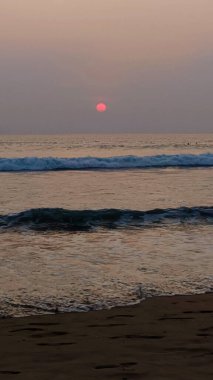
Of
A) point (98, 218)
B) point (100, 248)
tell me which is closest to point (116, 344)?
point (100, 248)

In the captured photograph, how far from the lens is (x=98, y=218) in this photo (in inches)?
507

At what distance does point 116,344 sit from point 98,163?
3268 centimetres

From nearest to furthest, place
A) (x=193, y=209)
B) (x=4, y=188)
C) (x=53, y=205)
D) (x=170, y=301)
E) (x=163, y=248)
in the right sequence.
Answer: (x=170, y=301) < (x=163, y=248) < (x=193, y=209) < (x=53, y=205) < (x=4, y=188)

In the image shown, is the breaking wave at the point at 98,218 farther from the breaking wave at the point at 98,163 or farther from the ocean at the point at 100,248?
the breaking wave at the point at 98,163

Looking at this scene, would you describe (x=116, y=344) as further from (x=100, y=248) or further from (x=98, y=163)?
(x=98, y=163)

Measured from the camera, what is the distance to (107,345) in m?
4.54

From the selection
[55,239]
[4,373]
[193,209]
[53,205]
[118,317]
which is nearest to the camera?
[4,373]

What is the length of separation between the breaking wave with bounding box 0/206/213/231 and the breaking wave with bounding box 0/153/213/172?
20473 millimetres

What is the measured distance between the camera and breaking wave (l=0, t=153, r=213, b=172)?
3453 cm

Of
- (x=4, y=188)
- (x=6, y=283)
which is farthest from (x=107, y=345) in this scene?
(x=4, y=188)

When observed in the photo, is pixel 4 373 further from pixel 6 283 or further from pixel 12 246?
pixel 12 246

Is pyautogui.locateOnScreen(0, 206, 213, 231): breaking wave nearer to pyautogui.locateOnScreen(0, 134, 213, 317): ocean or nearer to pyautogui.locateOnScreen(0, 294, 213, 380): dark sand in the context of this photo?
pyautogui.locateOnScreen(0, 134, 213, 317): ocean

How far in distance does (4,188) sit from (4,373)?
16.5 m

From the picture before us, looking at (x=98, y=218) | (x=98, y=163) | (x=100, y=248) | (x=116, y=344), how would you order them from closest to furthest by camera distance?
(x=116, y=344) < (x=100, y=248) < (x=98, y=218) < (x=98, y=163)
